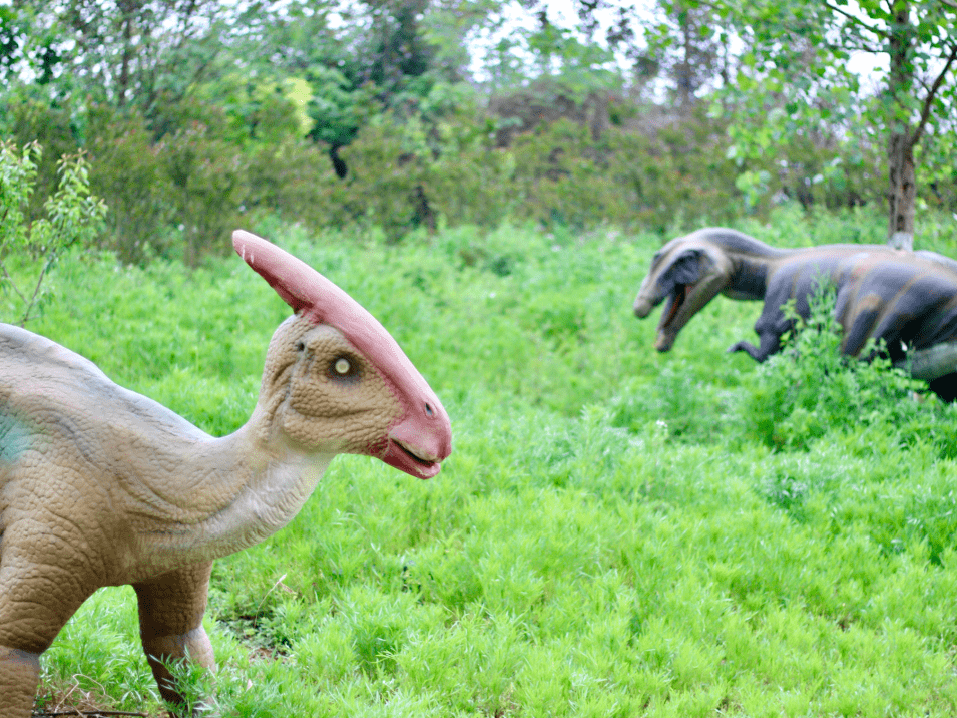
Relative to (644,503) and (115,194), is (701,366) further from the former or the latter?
(115,194)

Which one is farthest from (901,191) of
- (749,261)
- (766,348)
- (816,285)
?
(766,348)

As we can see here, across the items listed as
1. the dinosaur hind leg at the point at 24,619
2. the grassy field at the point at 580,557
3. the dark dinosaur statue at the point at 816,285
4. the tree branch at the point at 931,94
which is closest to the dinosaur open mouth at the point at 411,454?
the dinosaur hind leg at the point at 24,619

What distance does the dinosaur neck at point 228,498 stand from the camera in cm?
216

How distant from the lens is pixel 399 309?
7777mm

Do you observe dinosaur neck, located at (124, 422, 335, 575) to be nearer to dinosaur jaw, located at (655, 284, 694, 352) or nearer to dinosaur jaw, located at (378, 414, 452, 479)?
dinosaur jaw, located at (378, 414, 452, 479)

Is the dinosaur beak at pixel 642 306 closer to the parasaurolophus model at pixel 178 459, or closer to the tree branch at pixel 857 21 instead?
the tree branch at pixel 857 21

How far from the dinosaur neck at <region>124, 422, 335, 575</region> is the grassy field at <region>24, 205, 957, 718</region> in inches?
26.8

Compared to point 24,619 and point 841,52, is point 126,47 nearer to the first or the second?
point 841,52

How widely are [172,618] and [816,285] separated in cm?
454

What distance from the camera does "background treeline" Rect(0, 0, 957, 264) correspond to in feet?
24.3

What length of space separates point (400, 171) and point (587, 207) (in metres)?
2.98

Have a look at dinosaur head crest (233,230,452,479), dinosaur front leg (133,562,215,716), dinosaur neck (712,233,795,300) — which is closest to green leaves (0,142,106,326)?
dinosaur front leg (133,562,215,716)

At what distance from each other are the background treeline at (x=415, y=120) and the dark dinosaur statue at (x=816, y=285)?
1000mm

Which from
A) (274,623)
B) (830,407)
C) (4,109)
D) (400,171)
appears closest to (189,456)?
(274,623)
